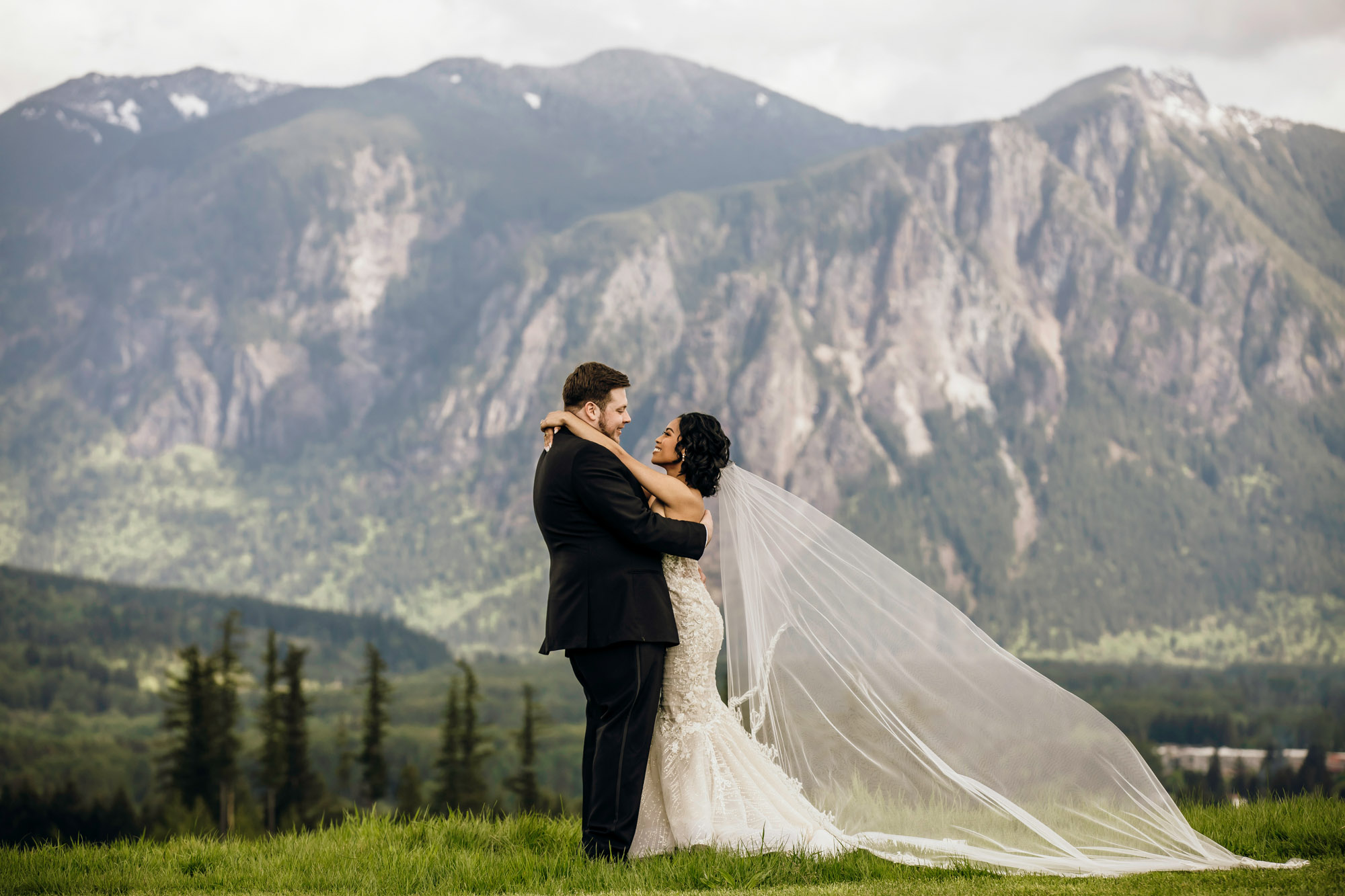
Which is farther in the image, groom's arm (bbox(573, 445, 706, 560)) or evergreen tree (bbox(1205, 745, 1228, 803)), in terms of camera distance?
evergreen tree (bbox(1205, 745, 1228, 803))

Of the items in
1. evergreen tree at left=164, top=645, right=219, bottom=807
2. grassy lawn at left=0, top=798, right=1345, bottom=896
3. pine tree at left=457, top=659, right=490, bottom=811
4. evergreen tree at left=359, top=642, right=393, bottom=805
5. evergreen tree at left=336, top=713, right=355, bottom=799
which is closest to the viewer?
grassy lawn at left=0, top=798, right=1345, bottom=896

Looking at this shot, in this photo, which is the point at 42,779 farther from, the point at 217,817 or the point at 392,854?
the point at 392,854

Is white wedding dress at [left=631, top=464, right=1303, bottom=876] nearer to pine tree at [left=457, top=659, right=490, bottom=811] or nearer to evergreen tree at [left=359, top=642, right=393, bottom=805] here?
pine tree at [left=457, top=659, right=490, bottom=811]

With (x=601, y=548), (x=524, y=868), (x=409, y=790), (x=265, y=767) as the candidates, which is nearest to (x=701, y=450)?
(x=601, y=548)

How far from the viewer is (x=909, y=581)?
32.2ft

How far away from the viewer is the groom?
8516mm

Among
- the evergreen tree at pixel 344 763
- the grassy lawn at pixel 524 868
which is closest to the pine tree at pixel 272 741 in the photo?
the evergreen tree at pixel 344 763

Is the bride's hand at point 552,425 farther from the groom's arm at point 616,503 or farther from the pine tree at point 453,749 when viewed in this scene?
the pine tree at point 453,749

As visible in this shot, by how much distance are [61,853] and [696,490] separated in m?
5.89

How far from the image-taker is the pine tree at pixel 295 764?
91188 mm

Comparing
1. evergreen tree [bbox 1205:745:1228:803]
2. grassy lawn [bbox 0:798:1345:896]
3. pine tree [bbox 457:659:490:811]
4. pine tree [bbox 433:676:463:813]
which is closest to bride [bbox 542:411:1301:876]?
grassy lawn [bbox 0:798:1345:896]

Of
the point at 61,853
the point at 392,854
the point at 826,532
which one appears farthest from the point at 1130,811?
the point at 61,853

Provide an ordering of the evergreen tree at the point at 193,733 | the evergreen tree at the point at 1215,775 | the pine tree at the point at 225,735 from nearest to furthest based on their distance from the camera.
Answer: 1. the evergreen tree at the point at 193,733
2. the pine tree at the point at 225,735
3. the evergreen tree at the point at 1215,775

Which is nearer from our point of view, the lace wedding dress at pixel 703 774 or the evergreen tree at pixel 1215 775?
the lace wedding dress at pixel 703 774
